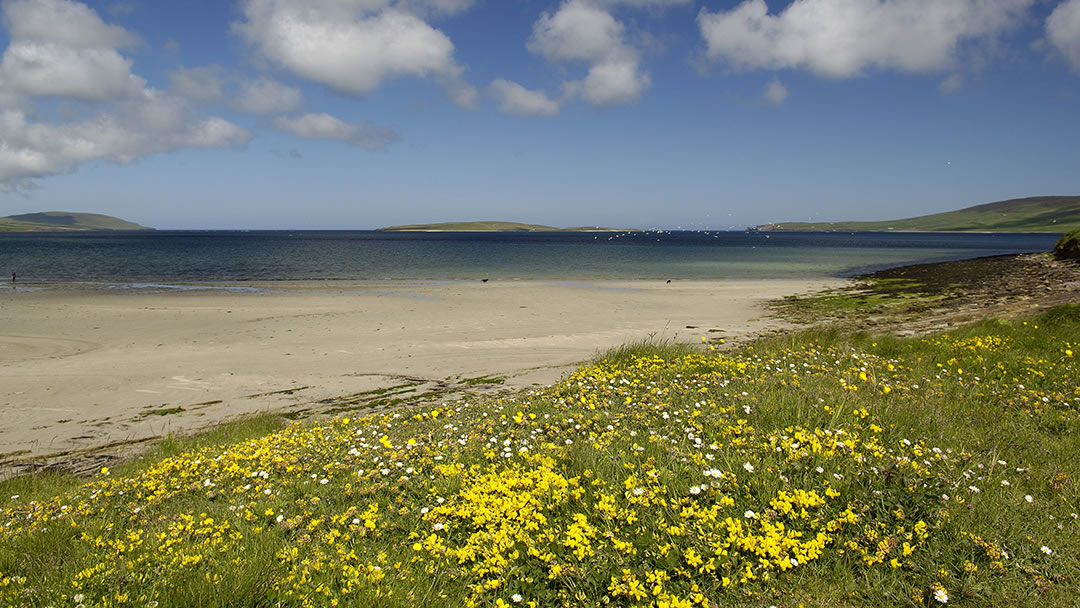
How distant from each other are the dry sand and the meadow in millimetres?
5264

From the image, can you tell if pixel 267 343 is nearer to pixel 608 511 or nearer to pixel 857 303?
pixel 608 511

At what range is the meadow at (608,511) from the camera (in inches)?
171

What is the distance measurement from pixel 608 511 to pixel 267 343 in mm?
19785

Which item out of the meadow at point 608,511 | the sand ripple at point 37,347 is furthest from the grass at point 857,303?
the sand ripple at point 37,347

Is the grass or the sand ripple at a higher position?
the sand ripple

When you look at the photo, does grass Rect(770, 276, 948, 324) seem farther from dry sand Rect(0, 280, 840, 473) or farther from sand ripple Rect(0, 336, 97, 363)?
sand ripple Rect(0, 336, 97, 363)

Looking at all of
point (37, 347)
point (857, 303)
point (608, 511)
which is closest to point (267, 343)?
point (37, 347)

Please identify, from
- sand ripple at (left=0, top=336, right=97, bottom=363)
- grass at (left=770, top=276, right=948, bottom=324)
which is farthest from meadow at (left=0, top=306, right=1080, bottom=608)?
grass at (left=770, top=276, right=948, bottom=324)

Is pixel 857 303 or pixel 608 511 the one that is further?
pixel 857 303

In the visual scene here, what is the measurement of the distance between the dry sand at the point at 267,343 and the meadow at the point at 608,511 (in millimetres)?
5264

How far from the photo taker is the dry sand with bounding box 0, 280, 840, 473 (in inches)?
538

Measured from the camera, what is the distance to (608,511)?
16.6 feet

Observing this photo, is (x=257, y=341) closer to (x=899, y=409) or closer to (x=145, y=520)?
(x=145, y=520)

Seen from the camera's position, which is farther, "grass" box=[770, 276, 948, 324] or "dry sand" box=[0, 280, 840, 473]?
"grass" box=[770, 276, 948, 324]
